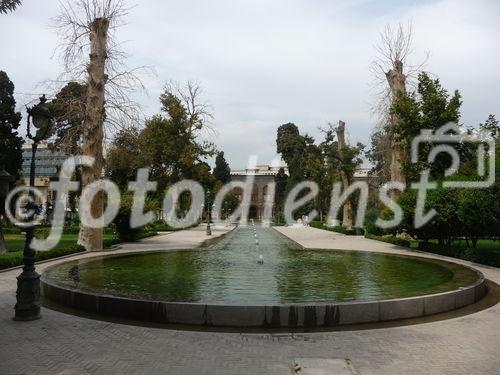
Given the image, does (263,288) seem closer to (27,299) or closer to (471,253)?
(27,299)

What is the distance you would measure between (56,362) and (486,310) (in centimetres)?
746

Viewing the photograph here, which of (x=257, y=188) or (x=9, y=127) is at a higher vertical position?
(x=9, y=127)

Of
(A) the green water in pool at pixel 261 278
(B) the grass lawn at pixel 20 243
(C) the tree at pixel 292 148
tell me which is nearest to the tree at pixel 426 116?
(A) the green water in pool at pixel 261 278

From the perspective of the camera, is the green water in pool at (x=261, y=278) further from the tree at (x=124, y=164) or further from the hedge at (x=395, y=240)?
the tree at (x=124, y=164)

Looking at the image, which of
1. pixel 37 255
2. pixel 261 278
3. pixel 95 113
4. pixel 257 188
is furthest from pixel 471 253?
pixel 257 188

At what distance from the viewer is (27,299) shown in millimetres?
7543

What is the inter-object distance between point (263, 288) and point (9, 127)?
36618 mm

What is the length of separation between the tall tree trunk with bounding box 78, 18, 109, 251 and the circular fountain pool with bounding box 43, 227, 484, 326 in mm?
4033

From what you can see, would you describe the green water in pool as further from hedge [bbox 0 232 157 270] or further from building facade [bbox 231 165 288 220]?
building facade [bbox 231 165 288 220]

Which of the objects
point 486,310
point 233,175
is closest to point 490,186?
point 486,310

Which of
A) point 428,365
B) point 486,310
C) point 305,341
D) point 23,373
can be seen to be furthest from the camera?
point 486,310

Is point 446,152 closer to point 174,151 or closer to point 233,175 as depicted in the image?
point 174,151

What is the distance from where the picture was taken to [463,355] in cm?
573

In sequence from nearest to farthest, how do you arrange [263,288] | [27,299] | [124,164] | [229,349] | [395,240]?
[229,349] < [27,299] < [263,288] < [395,240] < [124,164]
